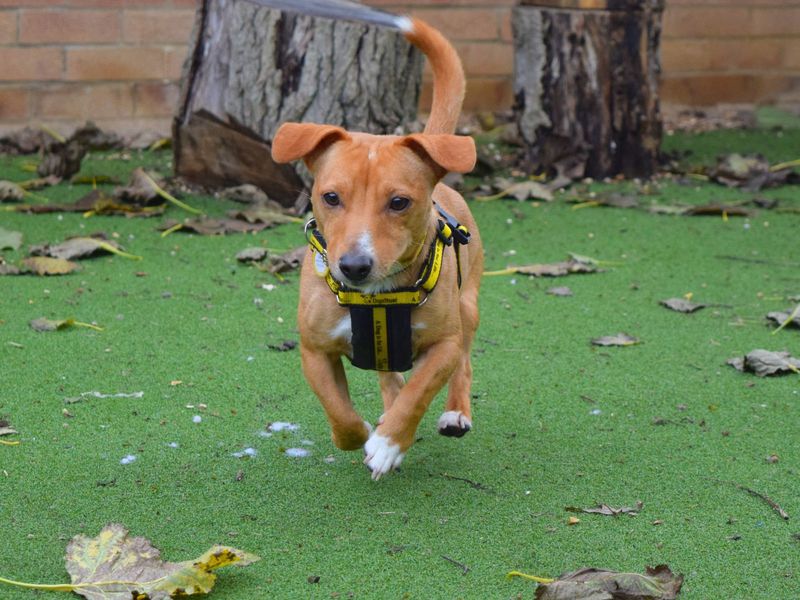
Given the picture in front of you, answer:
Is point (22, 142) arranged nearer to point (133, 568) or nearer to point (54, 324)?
point (54, 324)

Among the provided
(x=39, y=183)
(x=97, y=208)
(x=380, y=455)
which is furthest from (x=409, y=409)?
(x=39, y=183)

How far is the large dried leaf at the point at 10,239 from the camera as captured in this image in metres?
6.06

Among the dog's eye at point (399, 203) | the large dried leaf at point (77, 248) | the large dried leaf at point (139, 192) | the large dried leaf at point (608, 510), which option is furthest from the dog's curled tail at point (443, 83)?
the large dried leaf at point (139, 192)

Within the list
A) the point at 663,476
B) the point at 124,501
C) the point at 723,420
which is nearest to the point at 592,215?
the point at 723,420

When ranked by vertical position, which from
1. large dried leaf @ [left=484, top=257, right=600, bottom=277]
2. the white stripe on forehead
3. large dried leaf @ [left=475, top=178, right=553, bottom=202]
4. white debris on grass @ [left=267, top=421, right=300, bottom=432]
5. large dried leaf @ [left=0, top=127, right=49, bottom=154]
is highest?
the white stripe on forehead

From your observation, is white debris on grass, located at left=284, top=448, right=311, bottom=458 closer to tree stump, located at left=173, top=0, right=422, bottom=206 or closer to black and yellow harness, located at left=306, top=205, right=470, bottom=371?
black and yellow harness, located at left=306, top=205, right=470, bottom=371

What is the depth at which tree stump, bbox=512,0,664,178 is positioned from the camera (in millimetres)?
7930

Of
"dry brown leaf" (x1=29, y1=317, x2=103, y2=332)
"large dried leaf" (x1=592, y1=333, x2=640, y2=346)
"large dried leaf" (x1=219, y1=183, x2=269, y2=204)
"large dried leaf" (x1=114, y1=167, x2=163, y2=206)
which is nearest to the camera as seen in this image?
"dry brown leaf" (x1=29, y1=317, x2=103, y2=332)

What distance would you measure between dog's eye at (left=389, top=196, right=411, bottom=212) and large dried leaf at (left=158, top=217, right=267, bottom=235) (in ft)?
11.2

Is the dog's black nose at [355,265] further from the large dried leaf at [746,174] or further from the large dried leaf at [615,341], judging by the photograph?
the large dried leaf at [746,174]

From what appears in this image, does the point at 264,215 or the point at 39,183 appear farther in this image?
the point at 39,183

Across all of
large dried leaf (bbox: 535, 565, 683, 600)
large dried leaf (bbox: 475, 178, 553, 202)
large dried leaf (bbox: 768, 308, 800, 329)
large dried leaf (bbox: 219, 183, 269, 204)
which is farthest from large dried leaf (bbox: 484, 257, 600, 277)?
large dried leaf (bbox: 535, 565, 683, 600)

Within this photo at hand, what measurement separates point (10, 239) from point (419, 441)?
312 centimetres

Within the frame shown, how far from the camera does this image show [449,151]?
11.0ft
